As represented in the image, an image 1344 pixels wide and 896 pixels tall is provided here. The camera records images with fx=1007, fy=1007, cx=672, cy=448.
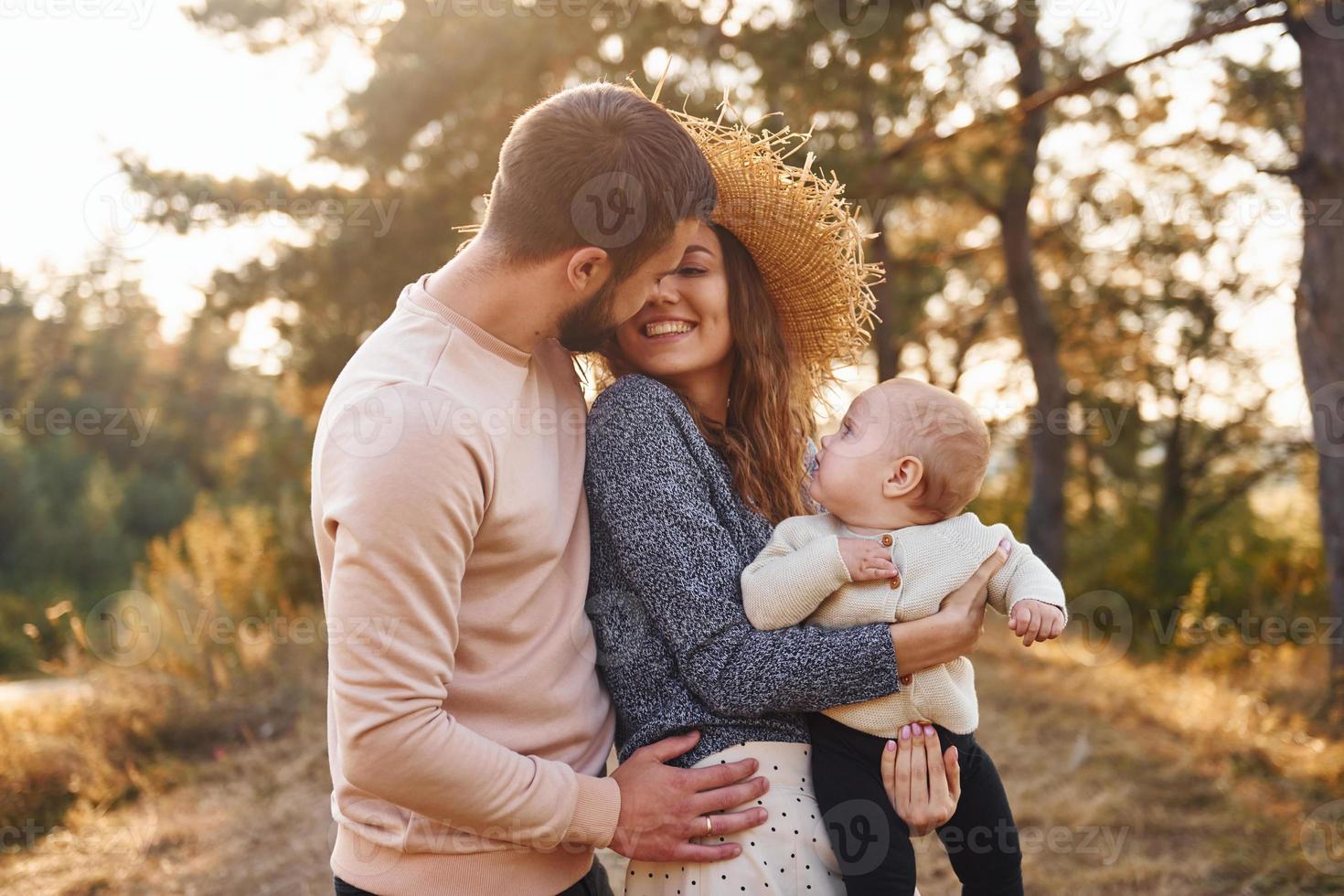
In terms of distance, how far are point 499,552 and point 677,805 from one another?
54cm

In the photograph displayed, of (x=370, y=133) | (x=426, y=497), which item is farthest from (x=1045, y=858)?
(x=370, y=133)

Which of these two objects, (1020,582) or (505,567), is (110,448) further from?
(1020,582)

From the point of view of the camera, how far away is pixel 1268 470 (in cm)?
1352

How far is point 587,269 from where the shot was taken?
1703 millimetres

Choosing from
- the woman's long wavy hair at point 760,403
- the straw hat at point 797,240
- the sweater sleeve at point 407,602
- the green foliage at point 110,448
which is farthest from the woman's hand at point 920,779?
the green foliage at point 110,448

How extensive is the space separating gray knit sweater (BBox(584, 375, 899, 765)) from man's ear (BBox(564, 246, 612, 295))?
0.30 metres

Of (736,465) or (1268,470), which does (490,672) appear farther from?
(1268,470)

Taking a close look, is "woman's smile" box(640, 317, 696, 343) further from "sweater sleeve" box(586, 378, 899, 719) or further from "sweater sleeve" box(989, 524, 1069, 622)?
"sweater sleeve" box(989, 524, 1069, 622)

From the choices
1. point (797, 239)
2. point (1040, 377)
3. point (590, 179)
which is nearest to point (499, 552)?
point (590, 179)

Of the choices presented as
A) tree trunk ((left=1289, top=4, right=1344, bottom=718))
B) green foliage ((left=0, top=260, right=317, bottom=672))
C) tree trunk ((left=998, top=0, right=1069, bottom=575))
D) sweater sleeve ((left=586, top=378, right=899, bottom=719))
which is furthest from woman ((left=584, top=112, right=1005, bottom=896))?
tree trunk ((left=998, top=0, right=1069, bottom=575))

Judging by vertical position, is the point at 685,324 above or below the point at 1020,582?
above

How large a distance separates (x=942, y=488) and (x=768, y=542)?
0.36 meters

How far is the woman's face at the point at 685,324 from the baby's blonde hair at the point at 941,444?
469 millimetres

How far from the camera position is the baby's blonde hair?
6.46ft
